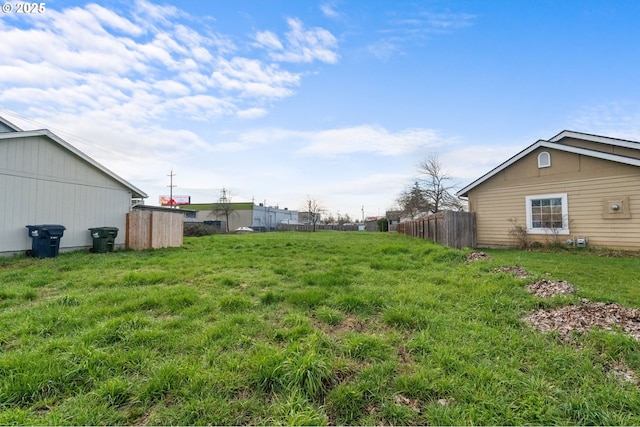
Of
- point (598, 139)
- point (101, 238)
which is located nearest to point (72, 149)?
point (101, 238)

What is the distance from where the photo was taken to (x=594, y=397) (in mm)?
1986

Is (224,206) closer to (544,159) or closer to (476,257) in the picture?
(544,159)

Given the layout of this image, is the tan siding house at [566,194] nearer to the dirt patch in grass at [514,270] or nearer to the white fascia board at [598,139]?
the white fascia board at [598,139]

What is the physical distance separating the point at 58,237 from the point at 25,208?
4.17ft

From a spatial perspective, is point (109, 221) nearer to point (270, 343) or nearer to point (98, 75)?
point (98, 75)

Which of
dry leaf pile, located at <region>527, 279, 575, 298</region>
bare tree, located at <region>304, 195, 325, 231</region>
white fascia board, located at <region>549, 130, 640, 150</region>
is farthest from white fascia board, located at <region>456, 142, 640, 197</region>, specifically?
bare tree, located at <region>304, 195, 325, 231</region>

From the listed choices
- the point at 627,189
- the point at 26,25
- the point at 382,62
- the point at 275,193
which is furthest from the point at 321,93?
the point at 275,193

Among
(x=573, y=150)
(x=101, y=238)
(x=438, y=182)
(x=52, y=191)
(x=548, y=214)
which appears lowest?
(x=101, y=238)

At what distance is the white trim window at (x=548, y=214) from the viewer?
10275 mm

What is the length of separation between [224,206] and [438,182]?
31.2 metres

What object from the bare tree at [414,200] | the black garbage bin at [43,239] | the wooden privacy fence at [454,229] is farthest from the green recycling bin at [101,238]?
the bare tree at [414,200]

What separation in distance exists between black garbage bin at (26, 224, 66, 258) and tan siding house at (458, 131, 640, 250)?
1563 centimetres

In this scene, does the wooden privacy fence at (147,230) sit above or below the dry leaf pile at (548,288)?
above

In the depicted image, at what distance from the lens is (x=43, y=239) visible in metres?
8.87
